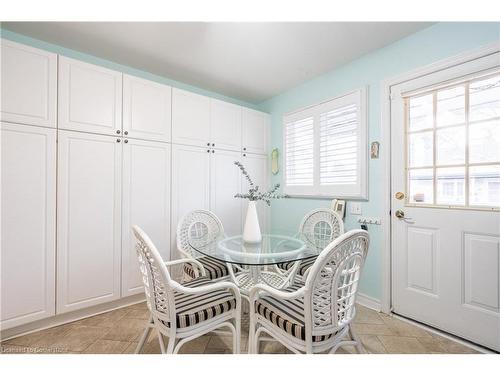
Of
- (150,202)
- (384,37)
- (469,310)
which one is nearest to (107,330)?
(150,202)

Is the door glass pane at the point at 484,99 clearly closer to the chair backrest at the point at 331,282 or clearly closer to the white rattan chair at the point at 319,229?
the white rattan chair at the point at 319,229

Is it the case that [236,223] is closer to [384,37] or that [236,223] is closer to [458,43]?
[384,37]

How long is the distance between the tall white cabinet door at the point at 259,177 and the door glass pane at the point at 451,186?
6.45 feet

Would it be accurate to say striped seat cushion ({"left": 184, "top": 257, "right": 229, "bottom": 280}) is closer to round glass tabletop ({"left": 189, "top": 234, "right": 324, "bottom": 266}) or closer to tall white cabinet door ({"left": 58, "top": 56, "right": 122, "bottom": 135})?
round glass tabletop ({"left": 189, "top": 234, "right": 324, "bottom": 266})

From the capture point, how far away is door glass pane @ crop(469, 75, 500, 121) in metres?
1.56

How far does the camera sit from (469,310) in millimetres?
1657

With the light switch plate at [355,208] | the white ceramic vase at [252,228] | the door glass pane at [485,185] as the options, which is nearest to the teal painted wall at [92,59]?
the white ceramic vase at [252,228]

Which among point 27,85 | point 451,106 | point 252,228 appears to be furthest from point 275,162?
point 27,85

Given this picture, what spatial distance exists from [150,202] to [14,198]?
97 cm

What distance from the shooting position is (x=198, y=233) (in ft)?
8.00

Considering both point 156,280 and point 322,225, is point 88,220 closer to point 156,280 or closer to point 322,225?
point 156,280

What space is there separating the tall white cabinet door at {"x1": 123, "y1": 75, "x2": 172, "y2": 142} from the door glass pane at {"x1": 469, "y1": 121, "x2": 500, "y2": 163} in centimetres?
264

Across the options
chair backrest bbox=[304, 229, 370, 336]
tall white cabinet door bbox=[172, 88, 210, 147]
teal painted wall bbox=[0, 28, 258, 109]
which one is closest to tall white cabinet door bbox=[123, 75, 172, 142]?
tall white cabinet door bbox=[172, 88, 210, 147]
